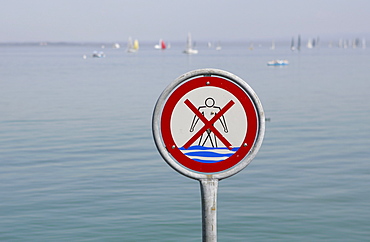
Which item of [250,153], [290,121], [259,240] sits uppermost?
[290,121]

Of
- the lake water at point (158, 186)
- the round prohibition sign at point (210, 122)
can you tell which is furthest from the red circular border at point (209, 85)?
the lake water at point (158, 186)

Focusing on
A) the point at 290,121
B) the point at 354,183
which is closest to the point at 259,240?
the point at 354,183

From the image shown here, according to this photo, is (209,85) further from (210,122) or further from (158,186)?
(158,186)

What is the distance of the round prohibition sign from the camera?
456cm

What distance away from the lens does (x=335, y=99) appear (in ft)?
140

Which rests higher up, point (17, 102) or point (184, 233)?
point (17, 102)

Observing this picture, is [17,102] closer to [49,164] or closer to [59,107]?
[59,107]

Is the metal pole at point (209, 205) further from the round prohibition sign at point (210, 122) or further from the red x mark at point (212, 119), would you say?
the red x mark at point (212, 119)

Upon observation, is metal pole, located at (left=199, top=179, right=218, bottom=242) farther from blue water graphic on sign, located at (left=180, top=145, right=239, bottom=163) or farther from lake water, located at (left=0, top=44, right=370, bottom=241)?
lake water, located at (left=0, top=44, right=370, bottom=241)

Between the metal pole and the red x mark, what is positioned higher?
the red x mark

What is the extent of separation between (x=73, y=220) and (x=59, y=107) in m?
26.3

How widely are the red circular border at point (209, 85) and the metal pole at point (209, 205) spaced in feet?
0.31

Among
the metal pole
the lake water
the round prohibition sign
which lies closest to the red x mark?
the round prohibition sign

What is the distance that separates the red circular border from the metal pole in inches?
3.7
